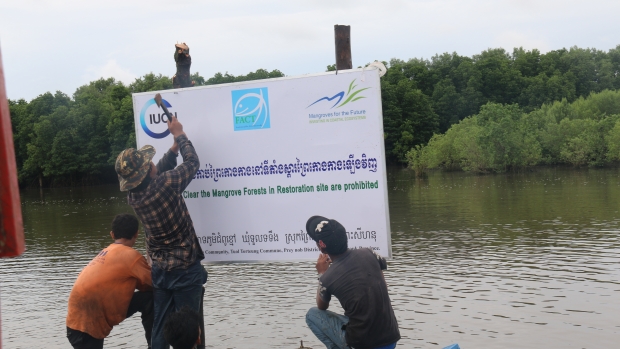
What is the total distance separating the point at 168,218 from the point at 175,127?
1140 mm

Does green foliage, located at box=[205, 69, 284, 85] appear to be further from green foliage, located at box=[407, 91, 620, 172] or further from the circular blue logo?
the circular blue logo

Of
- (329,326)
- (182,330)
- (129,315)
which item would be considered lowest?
(329,326)

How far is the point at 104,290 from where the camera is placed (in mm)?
5801

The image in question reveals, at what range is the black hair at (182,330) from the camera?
4.82 m

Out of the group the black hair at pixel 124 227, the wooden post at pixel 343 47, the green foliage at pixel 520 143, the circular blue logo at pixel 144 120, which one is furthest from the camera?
the green foliage at pixel 520 143

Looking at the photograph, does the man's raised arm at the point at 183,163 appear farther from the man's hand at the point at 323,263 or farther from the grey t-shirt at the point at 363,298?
the grey t-shirt at the point at 363,298

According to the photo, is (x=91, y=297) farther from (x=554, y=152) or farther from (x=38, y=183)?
(x=38, y=183)

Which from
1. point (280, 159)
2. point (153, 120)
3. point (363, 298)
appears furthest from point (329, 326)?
point (153, 120)

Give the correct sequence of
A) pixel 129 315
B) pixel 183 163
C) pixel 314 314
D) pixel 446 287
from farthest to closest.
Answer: pixel 446 287 < pixel 129 315 < pixel 183 163 < pixel 314 314

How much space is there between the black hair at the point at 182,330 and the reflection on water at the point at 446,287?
224 inches

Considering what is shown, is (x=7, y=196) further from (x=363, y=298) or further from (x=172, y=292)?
(x=172, y=292)

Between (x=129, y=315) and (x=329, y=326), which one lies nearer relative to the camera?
(x=329, y=326)

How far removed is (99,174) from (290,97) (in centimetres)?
10316

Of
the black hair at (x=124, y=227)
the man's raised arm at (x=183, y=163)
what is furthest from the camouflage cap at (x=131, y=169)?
the black hair at (x=124, y=227)
